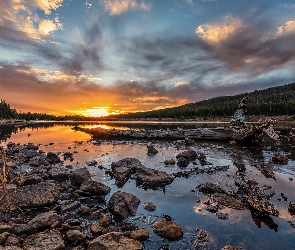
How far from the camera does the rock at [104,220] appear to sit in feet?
29.3

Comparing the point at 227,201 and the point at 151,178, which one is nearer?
the point at 227,201

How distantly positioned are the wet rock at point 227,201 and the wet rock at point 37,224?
773 cm

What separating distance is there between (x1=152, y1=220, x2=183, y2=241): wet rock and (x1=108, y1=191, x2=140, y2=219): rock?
1.64 m

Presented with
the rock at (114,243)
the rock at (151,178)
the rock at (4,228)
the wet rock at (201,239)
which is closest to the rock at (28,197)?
the rock at (4,228)

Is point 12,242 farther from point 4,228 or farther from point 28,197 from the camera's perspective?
point 28,197

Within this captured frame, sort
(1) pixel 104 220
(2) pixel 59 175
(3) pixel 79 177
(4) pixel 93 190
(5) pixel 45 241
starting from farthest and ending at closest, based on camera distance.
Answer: (2) pixel 59 175 → (3) pixel 79 177 → (4) pixel 93 190 → (1) pixel 104 220 → (5) pixel 45 241

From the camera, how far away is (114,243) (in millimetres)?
7191

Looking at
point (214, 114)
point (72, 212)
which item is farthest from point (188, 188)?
point (214, 114)

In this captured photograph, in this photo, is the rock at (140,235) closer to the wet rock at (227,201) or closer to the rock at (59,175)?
the wet rock at (227,201)

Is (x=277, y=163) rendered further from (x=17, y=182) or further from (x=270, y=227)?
(x=17, y=182)

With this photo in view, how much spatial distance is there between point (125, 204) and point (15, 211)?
5.03 m

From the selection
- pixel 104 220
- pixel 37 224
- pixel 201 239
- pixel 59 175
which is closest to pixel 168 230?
pixel 201 239

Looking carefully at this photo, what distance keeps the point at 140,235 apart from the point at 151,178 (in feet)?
21.3

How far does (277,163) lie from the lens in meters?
20.0
